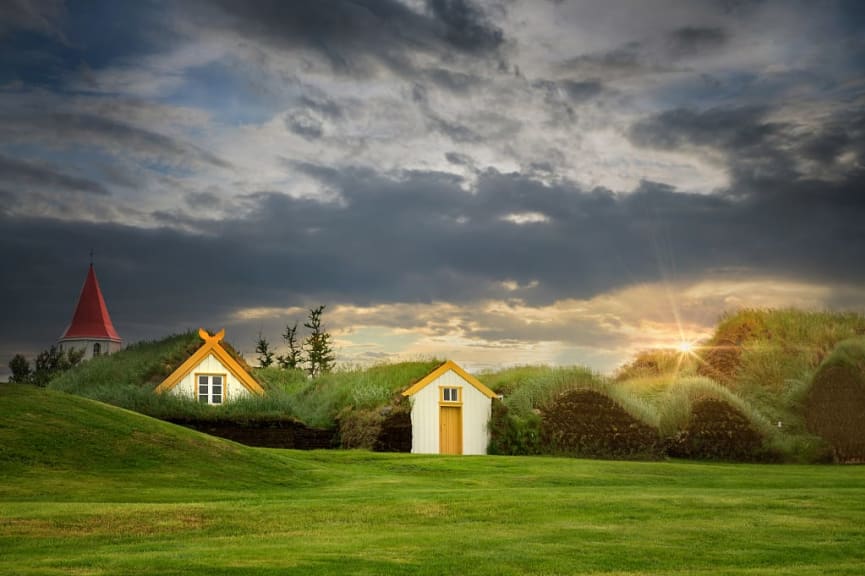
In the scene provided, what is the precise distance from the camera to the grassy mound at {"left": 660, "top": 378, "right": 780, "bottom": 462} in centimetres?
4094

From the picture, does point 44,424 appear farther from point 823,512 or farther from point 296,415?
point 823,512

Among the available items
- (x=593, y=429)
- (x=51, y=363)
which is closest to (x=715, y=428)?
(x=593, y=429)

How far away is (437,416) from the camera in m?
40.3

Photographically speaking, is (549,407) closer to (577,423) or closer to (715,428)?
(577,423)

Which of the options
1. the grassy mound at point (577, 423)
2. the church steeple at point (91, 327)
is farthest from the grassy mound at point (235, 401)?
the church steeple at point (91, 327)

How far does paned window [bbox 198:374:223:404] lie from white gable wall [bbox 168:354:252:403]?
176 millimetres

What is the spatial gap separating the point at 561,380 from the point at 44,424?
74.8ft

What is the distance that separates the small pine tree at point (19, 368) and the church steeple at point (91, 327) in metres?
16.2

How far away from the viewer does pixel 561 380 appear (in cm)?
4216

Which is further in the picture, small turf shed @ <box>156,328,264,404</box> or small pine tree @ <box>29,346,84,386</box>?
small pine tree @ <box>29,346,84,386</box>

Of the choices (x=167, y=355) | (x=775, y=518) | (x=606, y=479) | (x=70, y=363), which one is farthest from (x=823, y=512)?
(x=70, y=363)

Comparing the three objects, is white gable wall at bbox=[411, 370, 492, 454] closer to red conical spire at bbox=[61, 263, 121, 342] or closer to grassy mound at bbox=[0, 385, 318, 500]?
grassy mound at bbox=[0, 385, 318, 500]

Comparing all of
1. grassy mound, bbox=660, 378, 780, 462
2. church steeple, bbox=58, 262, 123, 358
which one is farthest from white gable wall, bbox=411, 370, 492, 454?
church steeple, bbox=58, 262, 123, 358

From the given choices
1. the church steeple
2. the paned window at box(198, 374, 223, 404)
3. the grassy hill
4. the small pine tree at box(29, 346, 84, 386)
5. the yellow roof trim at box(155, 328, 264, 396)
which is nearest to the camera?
the grassy hill
